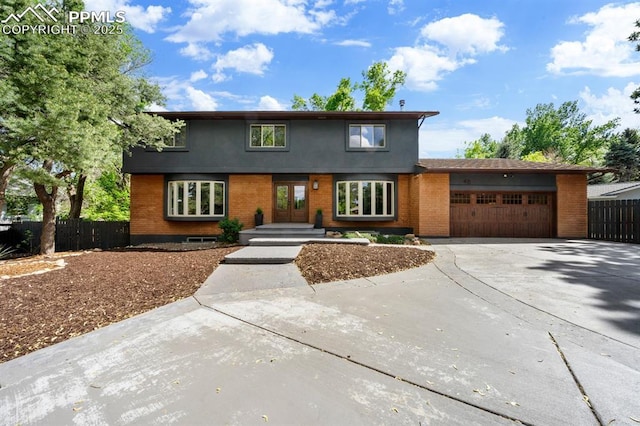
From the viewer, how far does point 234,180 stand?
13.6 m

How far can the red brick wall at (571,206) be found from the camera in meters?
13.0

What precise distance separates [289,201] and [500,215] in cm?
958

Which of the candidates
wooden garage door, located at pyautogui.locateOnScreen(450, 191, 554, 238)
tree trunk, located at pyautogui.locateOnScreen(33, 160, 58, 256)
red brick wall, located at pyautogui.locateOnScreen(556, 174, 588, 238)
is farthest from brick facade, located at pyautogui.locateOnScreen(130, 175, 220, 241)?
red brick wall, located at pyautogui.locateOnScreen(556, 174, 588, 238)

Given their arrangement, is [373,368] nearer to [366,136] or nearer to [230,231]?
[230,231]

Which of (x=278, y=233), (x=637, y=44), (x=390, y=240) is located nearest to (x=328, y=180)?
(x=278, y=233)

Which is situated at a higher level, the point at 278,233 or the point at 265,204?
the point at 265,204

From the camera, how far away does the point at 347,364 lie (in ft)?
8.29

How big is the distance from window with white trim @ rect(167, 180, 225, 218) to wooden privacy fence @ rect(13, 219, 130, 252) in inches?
94.2

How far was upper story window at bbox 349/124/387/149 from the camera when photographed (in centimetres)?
1331

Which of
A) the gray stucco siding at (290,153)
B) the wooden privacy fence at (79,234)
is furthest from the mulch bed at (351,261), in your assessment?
the wooden privacy fence at (79,234)

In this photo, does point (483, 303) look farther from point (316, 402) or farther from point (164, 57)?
point (164, 57)

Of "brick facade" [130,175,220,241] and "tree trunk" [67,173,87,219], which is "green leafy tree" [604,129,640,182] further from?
"tree trunk" [67,173,87,219]

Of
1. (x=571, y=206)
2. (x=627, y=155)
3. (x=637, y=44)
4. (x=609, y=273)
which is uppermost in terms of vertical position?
(x=637, y=44)

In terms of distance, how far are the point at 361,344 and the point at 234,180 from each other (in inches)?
467
